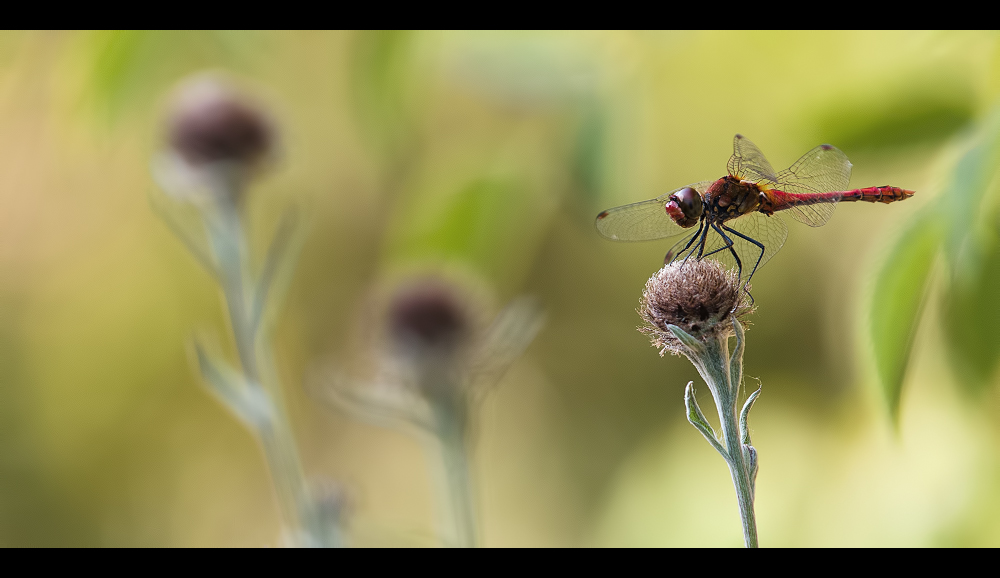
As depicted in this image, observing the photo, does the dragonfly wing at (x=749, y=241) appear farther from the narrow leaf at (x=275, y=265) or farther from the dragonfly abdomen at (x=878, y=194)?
the narrow leaf at (x=275, y=265)

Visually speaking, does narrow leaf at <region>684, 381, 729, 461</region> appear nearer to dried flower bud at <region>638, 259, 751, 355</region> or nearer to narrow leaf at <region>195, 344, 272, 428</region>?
dried flower bud at <region>638, 259, 751, 355</region>

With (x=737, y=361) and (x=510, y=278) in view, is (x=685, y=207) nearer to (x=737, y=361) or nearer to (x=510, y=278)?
(x=737, y=361)

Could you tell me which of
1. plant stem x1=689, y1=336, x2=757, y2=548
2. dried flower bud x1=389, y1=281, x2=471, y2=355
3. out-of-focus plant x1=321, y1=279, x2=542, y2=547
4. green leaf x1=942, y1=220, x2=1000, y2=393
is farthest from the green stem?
green leaf x1=942, y1=220, x2=1000, y2=393

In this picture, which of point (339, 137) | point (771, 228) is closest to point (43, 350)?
point (339, 137)

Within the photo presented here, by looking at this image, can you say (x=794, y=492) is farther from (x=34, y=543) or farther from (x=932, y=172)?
(x=34, y=543)

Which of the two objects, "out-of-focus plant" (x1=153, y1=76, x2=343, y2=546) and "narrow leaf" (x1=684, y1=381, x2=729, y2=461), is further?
"out-of-focus plant" (x1=153, y1=76, x2=343, y2=546)

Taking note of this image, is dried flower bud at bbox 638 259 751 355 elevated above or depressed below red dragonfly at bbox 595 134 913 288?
below

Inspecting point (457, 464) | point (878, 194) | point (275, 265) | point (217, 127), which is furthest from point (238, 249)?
point (878, 194)
